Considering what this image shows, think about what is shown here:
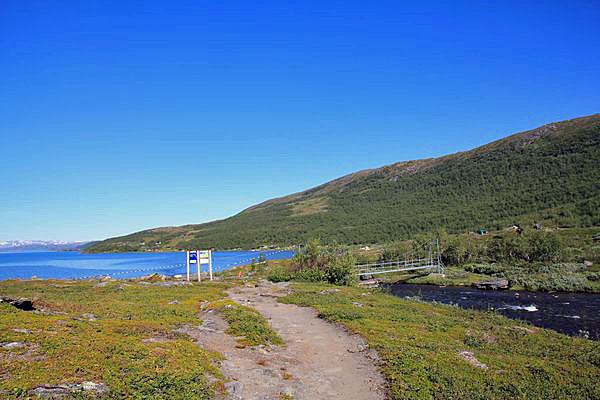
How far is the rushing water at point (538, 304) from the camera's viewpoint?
2752 cm

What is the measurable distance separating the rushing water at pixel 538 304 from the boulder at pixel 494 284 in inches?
86.5

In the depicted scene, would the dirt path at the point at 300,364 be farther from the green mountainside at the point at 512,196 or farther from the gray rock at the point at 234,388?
the green mountainside at the point at 512,196

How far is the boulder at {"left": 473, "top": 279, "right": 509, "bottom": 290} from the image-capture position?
50.3m

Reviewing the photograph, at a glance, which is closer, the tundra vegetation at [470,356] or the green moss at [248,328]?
the tundra vegetation at [470,356]

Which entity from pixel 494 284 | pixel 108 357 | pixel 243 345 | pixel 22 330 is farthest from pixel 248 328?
pixel 494 284

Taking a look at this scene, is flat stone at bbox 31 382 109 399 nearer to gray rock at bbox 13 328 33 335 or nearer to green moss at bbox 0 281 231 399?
green moss at bbox 0 281 231 399

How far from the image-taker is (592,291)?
4353cm

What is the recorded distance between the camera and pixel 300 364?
14773 millimetres

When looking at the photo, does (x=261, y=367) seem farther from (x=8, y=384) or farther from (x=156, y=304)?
(x=156, y=304)

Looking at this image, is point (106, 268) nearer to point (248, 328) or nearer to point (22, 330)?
point (248, 328)

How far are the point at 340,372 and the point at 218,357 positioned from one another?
4846 millimetres

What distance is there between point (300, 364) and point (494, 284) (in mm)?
45649

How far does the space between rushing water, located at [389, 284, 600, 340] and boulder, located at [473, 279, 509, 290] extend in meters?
2.20

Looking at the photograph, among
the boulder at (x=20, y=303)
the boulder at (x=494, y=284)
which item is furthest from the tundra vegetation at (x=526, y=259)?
the boulder at (x=20, y=303)
